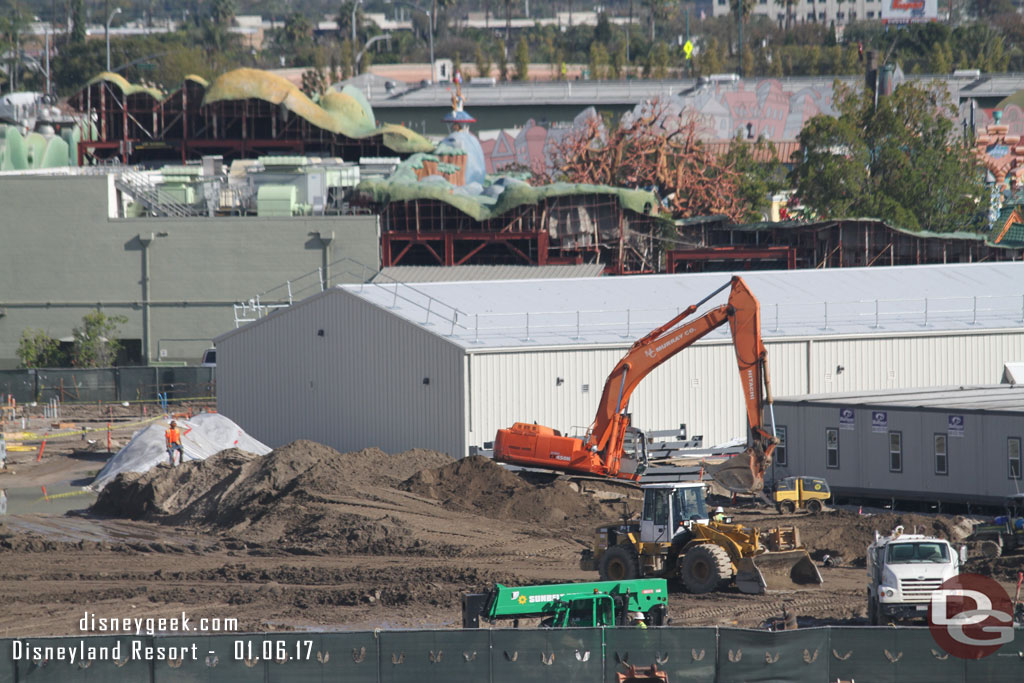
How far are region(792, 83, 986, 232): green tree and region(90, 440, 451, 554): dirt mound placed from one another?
5080cm

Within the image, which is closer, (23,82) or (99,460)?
(99,460)

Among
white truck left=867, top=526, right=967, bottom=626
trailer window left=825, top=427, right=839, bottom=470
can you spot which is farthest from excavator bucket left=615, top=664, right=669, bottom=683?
trailer window left=825, top=427, right=839, bottom=470

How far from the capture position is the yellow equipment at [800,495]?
3322 centimetres

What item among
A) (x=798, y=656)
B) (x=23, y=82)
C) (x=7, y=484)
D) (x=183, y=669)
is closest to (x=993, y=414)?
(x=798, y=656)

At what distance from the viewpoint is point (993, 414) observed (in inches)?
1236

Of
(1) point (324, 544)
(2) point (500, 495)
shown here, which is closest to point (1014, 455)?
(2) point (500, 495)

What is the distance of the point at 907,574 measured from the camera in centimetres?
2147

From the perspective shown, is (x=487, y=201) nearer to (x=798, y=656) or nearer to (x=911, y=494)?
(x=911, y=494)

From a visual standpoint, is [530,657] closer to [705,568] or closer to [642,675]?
[642,675]

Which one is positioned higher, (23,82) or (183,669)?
(23,82)

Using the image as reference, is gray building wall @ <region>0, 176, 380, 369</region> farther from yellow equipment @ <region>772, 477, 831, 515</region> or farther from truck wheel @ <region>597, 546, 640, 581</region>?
truck wheel @ <region>597, 546, 640, 581</region>

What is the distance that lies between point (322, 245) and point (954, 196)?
3841 cm

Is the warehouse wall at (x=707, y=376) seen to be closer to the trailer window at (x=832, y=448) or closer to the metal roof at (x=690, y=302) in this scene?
the metal roof at (x=690, y=302)

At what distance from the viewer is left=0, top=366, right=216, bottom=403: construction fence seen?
56875 millimetres
